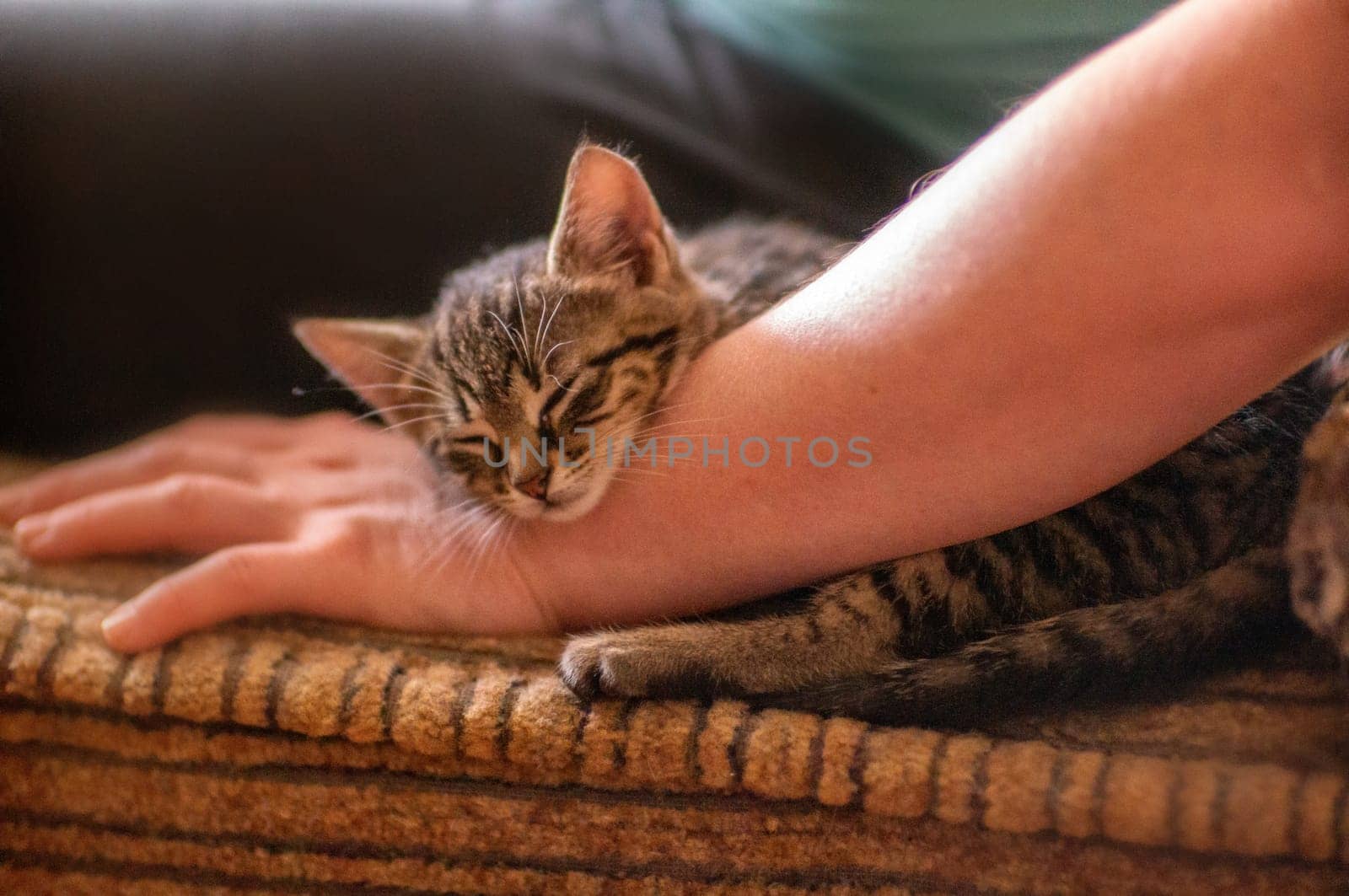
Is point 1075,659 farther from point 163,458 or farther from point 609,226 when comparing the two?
point 163,458

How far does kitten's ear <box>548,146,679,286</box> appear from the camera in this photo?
860 mm

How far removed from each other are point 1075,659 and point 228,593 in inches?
29.1

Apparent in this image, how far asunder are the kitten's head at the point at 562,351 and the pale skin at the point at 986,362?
52mm

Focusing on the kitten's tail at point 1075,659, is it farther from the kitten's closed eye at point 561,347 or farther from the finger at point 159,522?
the finger at point 159,522

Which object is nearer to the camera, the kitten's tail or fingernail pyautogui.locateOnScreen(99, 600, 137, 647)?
the kitten's tail

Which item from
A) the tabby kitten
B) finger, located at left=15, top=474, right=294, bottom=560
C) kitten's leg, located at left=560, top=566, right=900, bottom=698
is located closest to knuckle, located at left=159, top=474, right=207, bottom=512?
finger, located at left=15, top=474, right=294, bottom=560

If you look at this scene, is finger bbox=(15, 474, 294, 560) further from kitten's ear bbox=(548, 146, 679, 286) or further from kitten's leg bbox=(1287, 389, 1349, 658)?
kitten's leg bbox=(1287, 389, 1349, 658)

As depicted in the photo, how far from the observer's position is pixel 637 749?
68cm

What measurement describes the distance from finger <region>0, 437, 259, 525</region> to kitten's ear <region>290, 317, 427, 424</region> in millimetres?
209

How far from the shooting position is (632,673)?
28.3 inches

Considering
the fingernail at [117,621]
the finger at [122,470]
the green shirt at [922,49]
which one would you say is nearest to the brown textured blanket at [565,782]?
the fingernail at [117,621]

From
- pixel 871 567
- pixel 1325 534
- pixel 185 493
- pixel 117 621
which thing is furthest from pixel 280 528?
pixel 1325 534

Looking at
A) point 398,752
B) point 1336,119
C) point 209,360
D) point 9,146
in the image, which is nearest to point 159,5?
point 9,146

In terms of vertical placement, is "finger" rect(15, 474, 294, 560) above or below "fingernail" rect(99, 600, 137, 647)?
above
